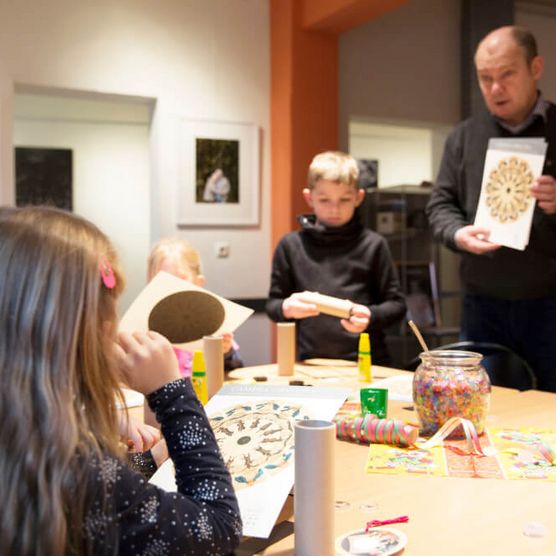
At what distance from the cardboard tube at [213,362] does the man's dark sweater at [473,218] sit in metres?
1.07

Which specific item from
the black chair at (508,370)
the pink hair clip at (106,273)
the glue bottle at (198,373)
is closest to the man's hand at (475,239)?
the black chair at (508,370)

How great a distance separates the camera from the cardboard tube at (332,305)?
2084 millimetres

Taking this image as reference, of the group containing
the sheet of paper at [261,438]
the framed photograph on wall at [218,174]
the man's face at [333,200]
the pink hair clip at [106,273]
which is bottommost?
the sheet of paper at [261,438]

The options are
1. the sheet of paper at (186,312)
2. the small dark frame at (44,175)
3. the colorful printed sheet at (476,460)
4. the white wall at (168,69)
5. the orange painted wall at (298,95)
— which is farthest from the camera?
the small dark frame at (44,175)

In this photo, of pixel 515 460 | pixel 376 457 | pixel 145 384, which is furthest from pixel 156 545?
pixel 515 460

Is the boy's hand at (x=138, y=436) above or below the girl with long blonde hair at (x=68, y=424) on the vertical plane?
below

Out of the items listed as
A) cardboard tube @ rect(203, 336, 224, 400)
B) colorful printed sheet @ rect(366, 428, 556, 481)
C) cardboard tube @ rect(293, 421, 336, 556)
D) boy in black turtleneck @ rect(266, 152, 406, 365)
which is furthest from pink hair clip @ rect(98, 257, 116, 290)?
boy in black turtleneck @ rect(266, 152, 406, 365)

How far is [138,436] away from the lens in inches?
51.6

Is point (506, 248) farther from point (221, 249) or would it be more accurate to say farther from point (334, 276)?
point (221, 249)

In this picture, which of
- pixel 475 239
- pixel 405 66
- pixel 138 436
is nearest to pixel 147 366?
pixel 138 436

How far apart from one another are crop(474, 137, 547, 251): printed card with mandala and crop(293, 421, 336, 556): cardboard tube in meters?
1.56

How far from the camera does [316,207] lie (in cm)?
260

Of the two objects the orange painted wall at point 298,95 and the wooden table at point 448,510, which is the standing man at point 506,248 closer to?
the wooden table at point 448,510

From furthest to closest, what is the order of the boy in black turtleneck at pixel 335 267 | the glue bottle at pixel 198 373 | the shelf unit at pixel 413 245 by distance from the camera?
the shelf unit at pixel 413 245, the boy in black turtleneck at pixel 335 267, the glue bottle at pixel 198 373
